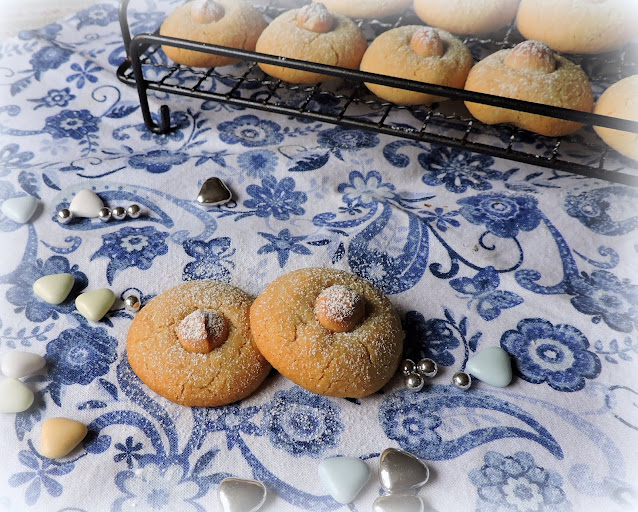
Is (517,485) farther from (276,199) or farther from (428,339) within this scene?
(276,199)

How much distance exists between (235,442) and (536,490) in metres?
0.33

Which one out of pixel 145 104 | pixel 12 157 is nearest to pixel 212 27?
pixel 145 104

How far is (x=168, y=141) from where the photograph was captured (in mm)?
1028

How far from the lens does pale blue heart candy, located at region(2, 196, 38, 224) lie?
85cm

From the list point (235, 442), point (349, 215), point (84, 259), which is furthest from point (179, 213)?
point (235, 442)

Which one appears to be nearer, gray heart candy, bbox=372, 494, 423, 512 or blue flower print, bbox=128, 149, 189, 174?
gray heart candy, bbox=372, 494, 423, 512

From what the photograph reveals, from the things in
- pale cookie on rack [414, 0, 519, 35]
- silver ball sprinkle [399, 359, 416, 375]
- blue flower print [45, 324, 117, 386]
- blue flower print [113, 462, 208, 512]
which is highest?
pale cookie on rack [414, 0, 519, 35]

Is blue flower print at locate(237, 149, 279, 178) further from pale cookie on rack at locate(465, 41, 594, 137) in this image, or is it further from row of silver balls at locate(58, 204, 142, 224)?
pale cookie on rack at locate(465, 41, 594, 137)

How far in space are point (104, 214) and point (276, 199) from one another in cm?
26

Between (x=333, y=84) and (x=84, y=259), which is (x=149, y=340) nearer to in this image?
(x=84, y=259)

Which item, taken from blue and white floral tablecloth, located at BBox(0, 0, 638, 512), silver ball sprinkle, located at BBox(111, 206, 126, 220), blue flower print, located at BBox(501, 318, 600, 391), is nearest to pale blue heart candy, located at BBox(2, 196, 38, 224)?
blue and white floral tablecloth, located at BBox(0, 0, 638, 512)

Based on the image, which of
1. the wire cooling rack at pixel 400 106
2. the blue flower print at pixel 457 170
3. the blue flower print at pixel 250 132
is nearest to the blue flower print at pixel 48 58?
the wire cooling rack at pixel 400 106

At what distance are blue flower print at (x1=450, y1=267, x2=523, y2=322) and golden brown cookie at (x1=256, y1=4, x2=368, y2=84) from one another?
1.40 feet

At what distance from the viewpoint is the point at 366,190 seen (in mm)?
936
